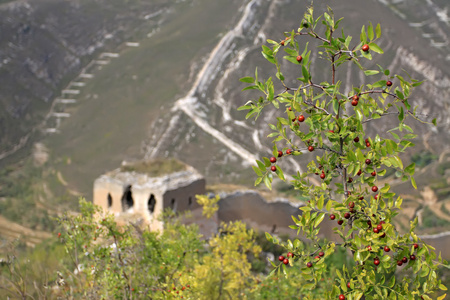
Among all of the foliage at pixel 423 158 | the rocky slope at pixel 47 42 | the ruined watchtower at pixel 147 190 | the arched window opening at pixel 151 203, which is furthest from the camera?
the rocky slope at pixel 47 42

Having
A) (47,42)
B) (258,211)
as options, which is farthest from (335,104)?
(47,42)

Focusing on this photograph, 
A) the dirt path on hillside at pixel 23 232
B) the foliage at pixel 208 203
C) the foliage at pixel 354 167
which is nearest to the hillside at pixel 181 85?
the dirt path on hillside at pixel 23 232

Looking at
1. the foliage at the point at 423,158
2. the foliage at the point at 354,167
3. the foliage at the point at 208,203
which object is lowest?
the foliage at the point at 423,158

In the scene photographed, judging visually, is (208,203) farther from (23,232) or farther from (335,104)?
(23,232)

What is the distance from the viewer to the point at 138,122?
142ft

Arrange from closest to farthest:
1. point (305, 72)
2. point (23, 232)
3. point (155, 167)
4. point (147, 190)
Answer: point (305, 72), point (147, 190), point (155, 167), point (23, 232)

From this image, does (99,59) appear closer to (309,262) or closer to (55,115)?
(55,115)

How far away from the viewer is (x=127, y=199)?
18.8 meters

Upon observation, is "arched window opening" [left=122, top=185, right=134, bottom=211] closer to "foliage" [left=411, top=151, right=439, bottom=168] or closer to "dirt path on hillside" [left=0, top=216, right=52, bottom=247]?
"dirt path on hillside" [left=0, top=216, right=52, bottom=247]

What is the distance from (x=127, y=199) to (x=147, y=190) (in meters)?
1.02

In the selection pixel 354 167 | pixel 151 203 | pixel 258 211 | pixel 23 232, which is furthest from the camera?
pixel 23 232

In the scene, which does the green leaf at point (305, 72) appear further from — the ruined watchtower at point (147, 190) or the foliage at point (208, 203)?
the ruined watchtower at point (147, 190)

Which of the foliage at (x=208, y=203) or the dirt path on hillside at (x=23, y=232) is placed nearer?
the foliage at (x=208, y=203)

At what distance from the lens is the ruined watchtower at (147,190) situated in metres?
18.2
